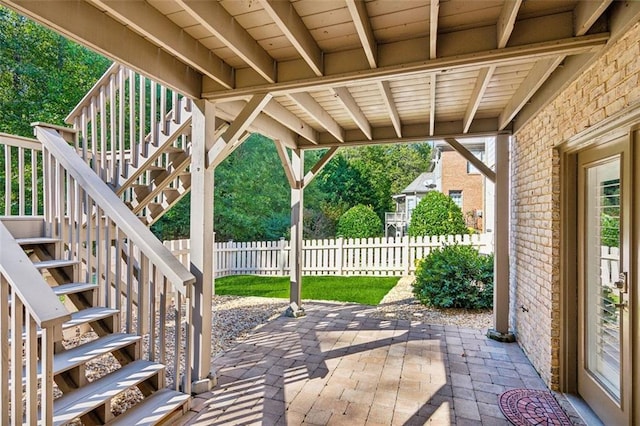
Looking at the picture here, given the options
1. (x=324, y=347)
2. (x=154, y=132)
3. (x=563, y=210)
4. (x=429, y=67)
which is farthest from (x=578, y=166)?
(x=154, y=132)

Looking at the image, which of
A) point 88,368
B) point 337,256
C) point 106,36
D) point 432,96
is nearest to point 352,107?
point 432,96

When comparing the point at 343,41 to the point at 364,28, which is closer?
the point at 364,28

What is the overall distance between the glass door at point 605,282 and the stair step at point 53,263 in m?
4.00

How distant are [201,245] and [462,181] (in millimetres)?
12861

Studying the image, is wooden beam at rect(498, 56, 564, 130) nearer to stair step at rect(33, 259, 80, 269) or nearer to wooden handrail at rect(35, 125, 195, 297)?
wooden handrail at rect(35, 125, 195, 297)

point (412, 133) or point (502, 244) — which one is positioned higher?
point (412, 133)

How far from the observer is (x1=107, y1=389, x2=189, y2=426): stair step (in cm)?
216

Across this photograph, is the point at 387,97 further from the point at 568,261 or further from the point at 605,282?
the point at 605,282

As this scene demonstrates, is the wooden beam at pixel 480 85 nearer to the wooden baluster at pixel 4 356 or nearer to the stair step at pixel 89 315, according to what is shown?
the wooden baluster at pixel 4 356

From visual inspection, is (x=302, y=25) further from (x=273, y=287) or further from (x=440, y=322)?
(x=273, y=287)

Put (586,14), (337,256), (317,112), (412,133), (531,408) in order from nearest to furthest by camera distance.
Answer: (586,14), (531,408), (317,112), (412,133), (337,256)

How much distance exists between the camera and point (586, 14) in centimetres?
189

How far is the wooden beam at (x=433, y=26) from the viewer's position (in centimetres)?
176

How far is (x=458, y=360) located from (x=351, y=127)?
3.21 m
